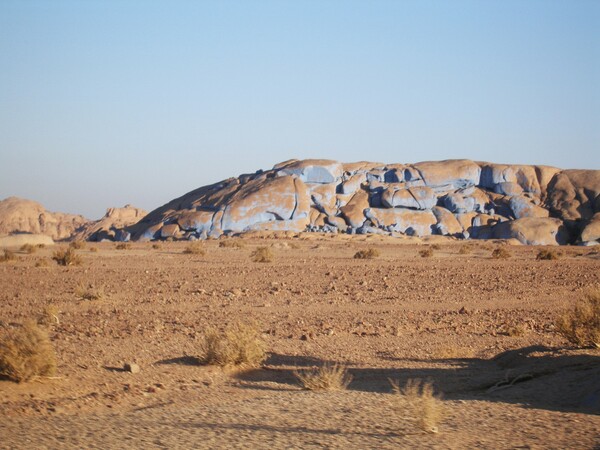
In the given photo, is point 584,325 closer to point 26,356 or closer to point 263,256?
point 26,356

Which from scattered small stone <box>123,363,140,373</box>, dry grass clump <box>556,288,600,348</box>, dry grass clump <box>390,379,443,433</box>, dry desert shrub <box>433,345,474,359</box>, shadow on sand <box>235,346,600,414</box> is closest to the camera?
dry grass clump <box>390,379,443,433</box>

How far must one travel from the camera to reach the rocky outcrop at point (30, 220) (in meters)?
82.8

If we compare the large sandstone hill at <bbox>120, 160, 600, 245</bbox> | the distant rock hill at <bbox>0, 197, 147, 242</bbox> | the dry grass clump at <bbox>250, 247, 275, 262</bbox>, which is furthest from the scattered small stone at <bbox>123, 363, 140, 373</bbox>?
the distant rock hill at <bbox>0, 197, 147, 242</bbox>

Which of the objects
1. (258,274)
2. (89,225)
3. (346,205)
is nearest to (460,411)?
(258,274)

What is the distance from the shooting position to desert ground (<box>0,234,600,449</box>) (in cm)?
618

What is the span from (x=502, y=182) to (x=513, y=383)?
207 ft

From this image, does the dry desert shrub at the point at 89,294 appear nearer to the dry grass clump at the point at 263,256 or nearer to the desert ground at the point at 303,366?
the desert ground at the point at 303,366

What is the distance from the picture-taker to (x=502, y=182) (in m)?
68.3

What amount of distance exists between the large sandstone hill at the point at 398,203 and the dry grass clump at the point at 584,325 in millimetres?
45545

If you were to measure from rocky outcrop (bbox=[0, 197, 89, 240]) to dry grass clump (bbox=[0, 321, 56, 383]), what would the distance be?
7523 cm

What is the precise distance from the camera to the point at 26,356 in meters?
8.25

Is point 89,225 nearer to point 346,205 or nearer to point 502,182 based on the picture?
point 346,205

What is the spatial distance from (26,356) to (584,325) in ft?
24.9

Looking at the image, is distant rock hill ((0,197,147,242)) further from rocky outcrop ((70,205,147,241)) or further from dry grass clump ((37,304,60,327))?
dry grass clump ((37,304,60,327))
